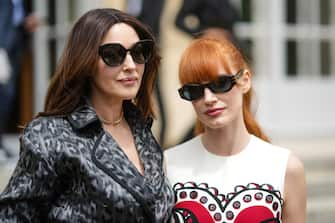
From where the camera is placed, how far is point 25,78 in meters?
8.25

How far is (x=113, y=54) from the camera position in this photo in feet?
7.38

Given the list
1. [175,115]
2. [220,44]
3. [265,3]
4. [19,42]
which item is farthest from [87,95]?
[265,3]

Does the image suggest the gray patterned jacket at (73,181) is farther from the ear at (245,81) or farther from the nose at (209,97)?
the ear at (245,81)

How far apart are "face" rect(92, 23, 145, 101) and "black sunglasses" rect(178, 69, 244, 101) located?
166 mm

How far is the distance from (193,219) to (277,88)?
6671 mm

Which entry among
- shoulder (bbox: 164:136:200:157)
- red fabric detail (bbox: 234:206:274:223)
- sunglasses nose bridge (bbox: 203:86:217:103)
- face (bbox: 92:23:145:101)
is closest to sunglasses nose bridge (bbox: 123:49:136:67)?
face (bbox: 92:23:145:101)

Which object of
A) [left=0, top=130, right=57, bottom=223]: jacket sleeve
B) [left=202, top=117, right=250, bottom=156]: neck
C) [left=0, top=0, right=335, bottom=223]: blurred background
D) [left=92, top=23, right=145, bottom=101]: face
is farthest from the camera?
[left=0, top=0, right=335, bottom=223]: blurred background

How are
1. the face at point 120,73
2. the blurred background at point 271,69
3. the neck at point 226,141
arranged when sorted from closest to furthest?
1. the face at point 120,73
2. the neck at point 226,141
3. the blurred background at point 271,69

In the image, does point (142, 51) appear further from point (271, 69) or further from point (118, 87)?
point (271, 69)

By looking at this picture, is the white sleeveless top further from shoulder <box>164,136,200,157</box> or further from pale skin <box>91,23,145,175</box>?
pale skin <box>91,23,145,175</box>

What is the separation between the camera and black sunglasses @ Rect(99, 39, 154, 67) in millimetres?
2244

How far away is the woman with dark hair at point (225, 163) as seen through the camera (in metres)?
2.32

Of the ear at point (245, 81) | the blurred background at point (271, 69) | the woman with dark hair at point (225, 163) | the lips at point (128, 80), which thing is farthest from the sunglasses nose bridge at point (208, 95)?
the blurred background at point (271, 69)

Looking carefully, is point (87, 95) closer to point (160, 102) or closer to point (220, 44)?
point (220, 44)
